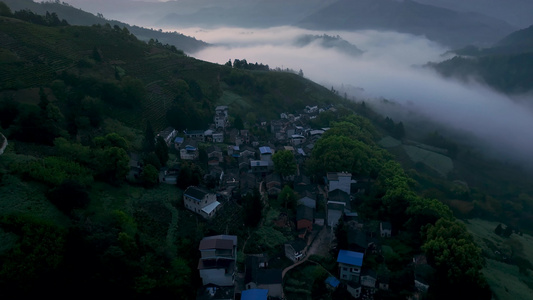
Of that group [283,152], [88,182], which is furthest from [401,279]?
[88,182]

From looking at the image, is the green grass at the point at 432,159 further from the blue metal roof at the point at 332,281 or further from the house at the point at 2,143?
the house at the point at 2,143

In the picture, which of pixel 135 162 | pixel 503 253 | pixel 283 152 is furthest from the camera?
pixel 283 152

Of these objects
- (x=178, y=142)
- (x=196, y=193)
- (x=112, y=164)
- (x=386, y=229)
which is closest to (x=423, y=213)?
(x=386, y=229)

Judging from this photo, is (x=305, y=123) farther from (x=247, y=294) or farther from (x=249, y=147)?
(x=247, y=294)

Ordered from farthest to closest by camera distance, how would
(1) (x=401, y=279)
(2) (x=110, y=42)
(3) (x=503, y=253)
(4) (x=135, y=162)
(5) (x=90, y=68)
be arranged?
(2) (x=110, y=42) < (5) (x=90, y=68) < (3) (x=503, y=253) < (4) (x=135, y=162) < (1) (x=401, y=279)

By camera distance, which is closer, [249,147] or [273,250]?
[273,250]

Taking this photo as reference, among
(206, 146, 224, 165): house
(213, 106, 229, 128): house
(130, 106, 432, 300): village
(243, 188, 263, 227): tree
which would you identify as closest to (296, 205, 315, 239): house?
(130, 106, 432, 300): village

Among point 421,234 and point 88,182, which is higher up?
point 88,182

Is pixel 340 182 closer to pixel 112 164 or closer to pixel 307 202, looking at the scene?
pixel 307 202
